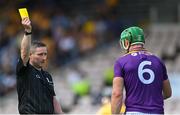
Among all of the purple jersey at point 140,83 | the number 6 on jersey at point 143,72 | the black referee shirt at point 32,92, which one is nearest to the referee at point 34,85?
the black referee shirt at point 32,92

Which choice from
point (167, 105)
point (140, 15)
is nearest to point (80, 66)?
point (140, 15)

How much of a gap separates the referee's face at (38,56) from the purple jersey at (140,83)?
0.92 meters

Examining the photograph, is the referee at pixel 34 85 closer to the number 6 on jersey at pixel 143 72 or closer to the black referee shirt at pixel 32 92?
the black referee shirt at pixel 32 92

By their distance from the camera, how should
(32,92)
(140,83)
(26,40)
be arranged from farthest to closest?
1. (32,92)
2. (26,40)
3. (140,83)

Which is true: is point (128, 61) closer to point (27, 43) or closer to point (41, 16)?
point (27, 43)

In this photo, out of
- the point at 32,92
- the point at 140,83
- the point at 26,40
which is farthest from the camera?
the point at 32,92

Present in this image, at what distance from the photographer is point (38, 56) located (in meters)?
8.54

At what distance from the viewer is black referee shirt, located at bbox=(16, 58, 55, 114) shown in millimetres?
8438

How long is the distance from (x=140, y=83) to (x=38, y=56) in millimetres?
1268

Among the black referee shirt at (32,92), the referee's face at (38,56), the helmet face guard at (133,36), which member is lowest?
the black referee shirt at (32,92)

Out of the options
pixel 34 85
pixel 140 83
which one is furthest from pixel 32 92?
pixel 140 83

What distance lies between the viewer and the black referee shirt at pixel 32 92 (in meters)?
8.44

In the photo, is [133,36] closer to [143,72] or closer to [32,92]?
[143,72]

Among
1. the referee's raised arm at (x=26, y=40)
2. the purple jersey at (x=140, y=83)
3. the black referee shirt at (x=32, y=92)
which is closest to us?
the purple jersey at (x=140, y=83)
